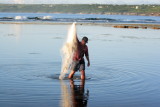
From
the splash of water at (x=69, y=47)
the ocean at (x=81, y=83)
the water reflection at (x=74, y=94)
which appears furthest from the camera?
the splash of water at (x=69, y=47)

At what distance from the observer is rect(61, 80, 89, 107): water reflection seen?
1138 cm

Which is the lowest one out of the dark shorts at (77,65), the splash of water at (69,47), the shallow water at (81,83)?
the shallow water at (81,83)

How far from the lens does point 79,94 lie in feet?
41.9

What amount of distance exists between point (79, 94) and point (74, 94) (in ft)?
0.49

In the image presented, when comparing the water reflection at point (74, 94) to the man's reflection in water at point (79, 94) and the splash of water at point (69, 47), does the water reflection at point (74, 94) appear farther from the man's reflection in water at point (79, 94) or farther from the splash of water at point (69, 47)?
the splash of water at point (69, 47)

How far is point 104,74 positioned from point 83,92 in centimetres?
403

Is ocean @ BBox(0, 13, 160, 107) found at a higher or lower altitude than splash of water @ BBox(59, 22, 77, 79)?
lower

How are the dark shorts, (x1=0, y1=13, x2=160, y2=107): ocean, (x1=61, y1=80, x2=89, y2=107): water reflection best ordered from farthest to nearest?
the dark shorts < (x1=0, y1=13, x2=160, y2=107): ocean < (x1=61, y1=80, x2=89, y2=107): water reflection

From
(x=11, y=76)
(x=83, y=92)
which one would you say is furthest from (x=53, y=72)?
(x=83, y=92)

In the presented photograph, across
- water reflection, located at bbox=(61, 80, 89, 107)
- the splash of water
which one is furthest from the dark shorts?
water reflection, located at bbox=(61, 80, 89, 107)

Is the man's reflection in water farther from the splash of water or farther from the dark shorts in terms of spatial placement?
the splash of water

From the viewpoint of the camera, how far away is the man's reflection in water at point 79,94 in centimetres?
1145

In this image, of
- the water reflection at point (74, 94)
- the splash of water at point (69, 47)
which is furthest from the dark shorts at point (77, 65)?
the water reflection at point (74, 94)

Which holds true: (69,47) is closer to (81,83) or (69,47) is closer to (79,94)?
(81,83)
